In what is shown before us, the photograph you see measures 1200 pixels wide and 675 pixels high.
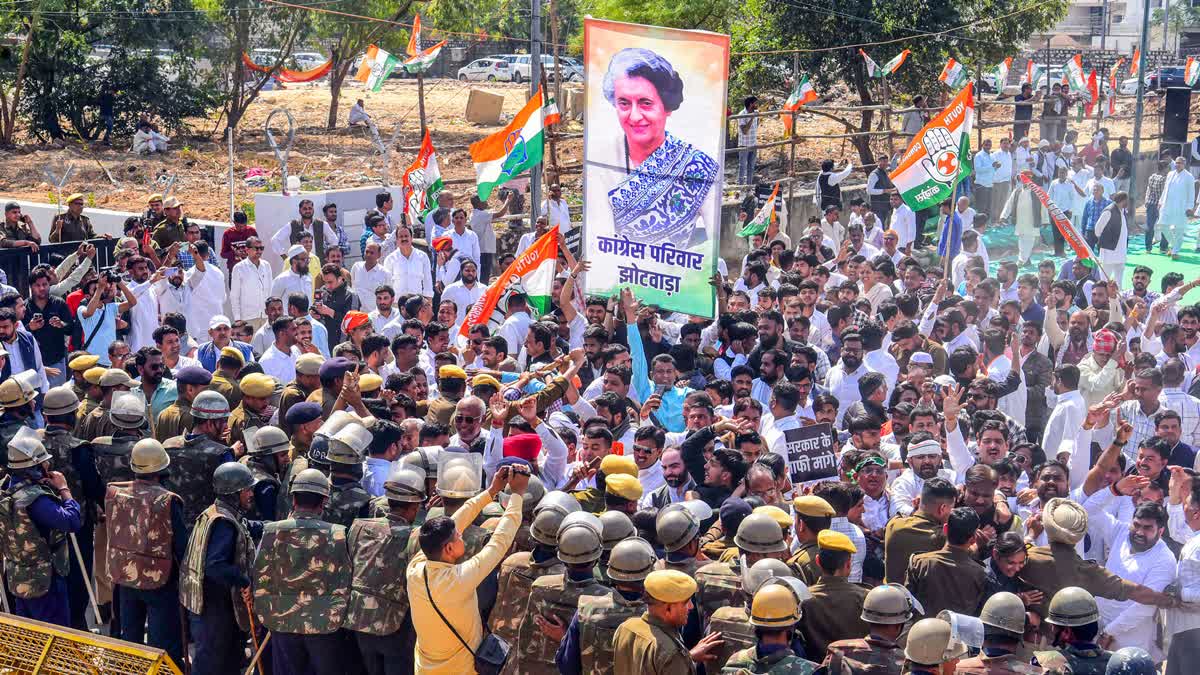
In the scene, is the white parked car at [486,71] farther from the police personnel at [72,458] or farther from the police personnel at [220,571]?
the police personnel at [220,571]

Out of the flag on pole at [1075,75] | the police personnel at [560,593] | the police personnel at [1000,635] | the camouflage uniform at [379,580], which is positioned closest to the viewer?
the police personnel at [1000,635]

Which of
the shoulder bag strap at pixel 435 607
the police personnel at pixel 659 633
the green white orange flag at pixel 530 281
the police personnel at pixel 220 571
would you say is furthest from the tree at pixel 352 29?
the police personnel at pixel 659 633

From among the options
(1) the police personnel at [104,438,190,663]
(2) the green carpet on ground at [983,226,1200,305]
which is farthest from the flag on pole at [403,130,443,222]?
(1) the police personnel at [104,438,190,663]

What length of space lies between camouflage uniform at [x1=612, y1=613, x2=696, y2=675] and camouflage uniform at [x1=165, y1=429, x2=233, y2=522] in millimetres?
2800

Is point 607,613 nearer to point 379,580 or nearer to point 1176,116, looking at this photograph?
point 379,580

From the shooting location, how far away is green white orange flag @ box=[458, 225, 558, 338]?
400 inches

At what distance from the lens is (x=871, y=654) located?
4.95 meters

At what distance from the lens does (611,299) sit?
397 inches

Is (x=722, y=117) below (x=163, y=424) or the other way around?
the other way around

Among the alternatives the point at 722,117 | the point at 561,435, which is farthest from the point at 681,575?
the point at 722,117

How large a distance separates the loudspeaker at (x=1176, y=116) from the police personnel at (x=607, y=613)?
66.8ft

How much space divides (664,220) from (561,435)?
2330 mm

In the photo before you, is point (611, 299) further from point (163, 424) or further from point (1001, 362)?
point (163, 424)

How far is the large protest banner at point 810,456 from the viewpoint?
7.14m
